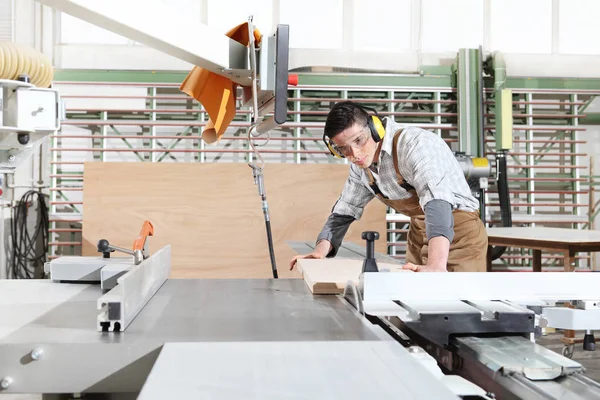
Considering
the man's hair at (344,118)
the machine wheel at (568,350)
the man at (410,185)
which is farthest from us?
the machine wheel at (568,350)

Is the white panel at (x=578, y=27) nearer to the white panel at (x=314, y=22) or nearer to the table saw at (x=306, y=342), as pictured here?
the white panel at (x=314, y=22)

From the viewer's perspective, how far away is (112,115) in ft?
17.0

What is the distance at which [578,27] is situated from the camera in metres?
5.61

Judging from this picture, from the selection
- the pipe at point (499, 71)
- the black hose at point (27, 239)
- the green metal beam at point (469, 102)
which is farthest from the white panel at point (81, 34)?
the pipe at point (499, 71)

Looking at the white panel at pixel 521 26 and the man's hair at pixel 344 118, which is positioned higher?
the white panel at pixel 521 26

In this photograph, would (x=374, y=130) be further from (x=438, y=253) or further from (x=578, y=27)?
(x=578, y=27)

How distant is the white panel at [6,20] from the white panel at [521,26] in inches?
181

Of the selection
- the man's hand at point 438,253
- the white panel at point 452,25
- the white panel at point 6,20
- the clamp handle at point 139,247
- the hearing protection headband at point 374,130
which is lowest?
the man's hand at point 438,253

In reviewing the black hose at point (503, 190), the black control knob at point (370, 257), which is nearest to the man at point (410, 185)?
the black control knob at point (370, 257)

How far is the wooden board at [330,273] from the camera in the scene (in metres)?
1.36

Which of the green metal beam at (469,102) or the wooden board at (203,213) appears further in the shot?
the green metal beam at (469,102)

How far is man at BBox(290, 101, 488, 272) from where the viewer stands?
183 centimetres

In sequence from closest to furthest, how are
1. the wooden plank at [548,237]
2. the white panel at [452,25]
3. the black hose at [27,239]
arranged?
the wooden plank at [548,237], the black hose at [27,239], the white panel at [452,25]

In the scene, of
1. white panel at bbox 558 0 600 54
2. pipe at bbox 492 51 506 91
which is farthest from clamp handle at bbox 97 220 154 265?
white panel at bbox 558 0 600 54
